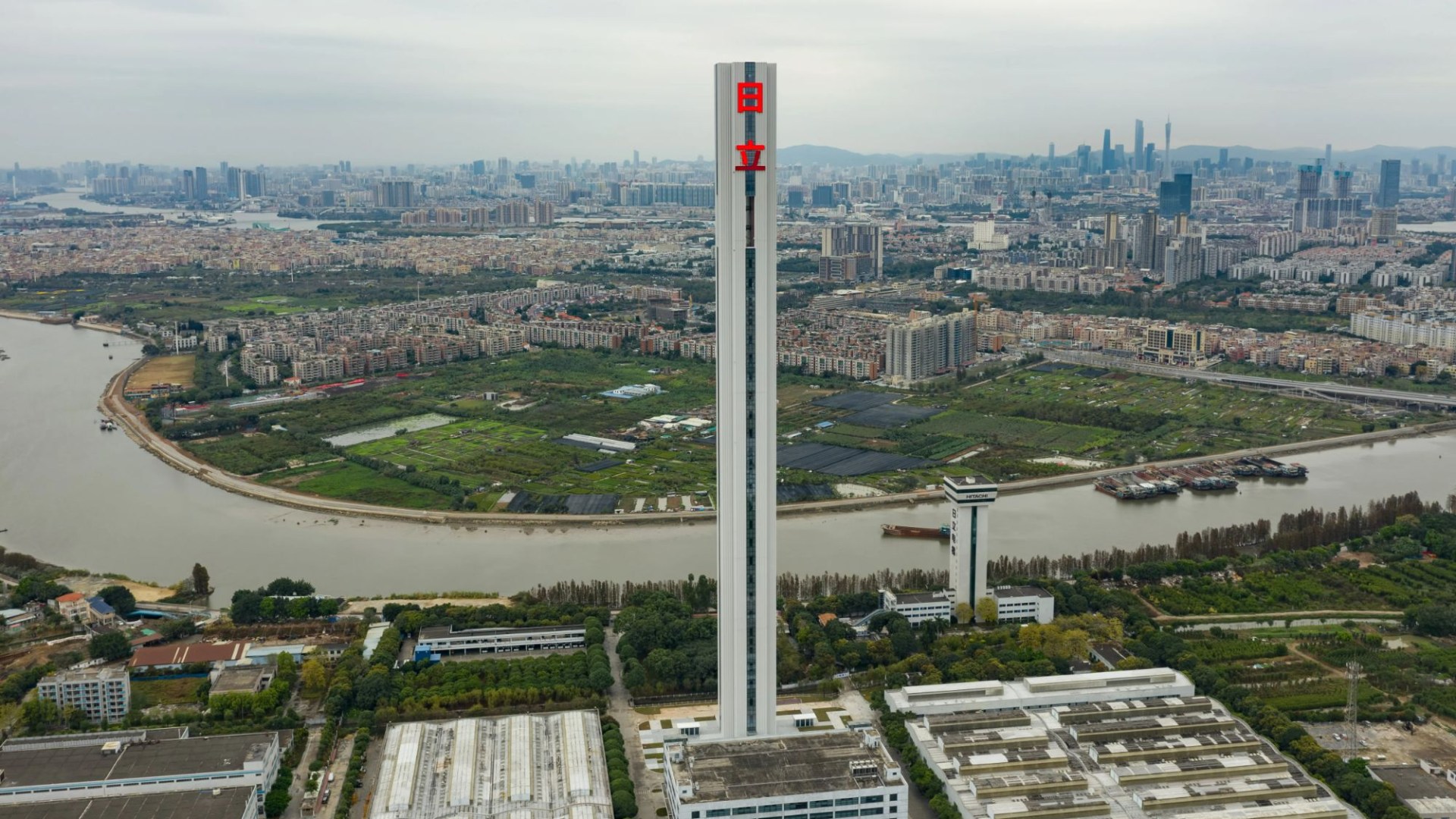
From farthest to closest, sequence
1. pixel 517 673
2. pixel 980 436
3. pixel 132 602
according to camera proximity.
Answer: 1. pixel 980 436
2. pixel 132 602
3. pixel 517 673

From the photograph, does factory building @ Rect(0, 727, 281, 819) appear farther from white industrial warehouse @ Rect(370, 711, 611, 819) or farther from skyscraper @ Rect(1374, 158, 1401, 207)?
skyscraper @ Rect(1374, 158, 1401, 207)

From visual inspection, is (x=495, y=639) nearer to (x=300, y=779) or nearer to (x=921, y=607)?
(x=300, y=779)

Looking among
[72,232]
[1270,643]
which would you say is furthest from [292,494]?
[72,232]

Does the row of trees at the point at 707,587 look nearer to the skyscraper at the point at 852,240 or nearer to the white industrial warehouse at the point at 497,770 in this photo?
the white industrial warehouse at the point at 497,770

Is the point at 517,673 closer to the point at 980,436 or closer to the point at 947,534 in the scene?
the point at 947,534

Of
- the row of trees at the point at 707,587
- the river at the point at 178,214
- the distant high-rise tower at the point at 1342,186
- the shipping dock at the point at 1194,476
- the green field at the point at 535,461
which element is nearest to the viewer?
the row of trees at the point at 707,587

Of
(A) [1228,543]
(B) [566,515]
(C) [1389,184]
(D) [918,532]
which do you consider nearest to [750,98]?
(D) [918,532]

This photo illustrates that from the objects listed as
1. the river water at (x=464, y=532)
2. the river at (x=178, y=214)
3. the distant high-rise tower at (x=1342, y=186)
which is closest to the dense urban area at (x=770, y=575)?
the river water at (x=464, y=532)
